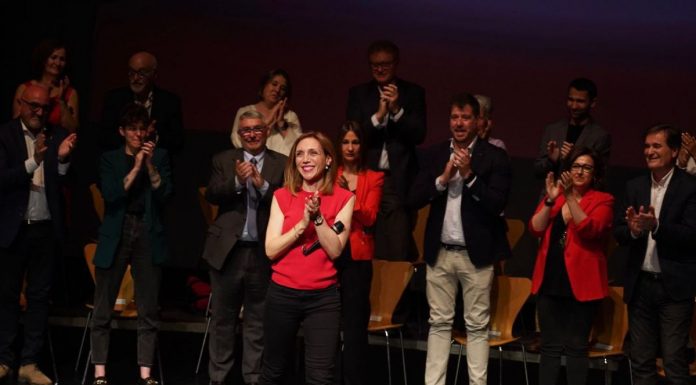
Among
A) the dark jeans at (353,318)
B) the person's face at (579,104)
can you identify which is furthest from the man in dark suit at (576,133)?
the dark jeans at (353,318)

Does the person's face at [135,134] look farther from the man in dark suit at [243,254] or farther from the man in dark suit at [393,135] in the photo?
the man in dark suit at [393,135]

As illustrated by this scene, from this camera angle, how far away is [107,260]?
6473 mm

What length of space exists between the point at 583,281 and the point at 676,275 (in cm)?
47

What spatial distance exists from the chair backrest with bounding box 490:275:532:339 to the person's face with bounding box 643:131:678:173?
43.0 inches

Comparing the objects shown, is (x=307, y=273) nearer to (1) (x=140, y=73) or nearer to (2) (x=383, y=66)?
(2) (x=383, y=66)

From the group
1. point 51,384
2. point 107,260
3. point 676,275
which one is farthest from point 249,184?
point 676,275

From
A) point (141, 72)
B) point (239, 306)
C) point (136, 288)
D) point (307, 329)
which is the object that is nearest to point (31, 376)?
point (136, 288)

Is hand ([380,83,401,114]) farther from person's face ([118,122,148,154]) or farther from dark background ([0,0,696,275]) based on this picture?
dark background ([0,0,696,275])

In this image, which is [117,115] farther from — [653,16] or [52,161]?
[653,16]

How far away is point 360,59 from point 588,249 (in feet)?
9.53

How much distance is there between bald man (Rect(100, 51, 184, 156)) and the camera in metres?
7.14

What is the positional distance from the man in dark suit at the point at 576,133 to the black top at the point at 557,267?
778mm

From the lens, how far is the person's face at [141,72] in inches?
282

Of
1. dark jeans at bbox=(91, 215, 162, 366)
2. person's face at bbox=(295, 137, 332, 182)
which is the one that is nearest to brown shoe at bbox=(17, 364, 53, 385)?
dark jeans at bbox=(91, 215, 162, 366)
